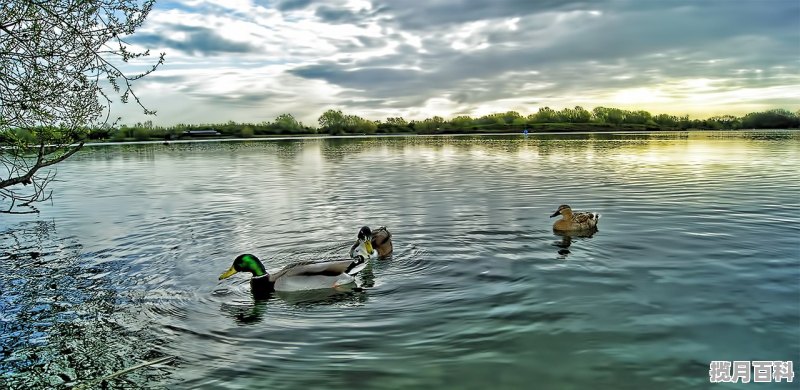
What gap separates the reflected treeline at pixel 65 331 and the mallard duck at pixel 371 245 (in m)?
4.55

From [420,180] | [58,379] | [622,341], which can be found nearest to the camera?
[58,379]

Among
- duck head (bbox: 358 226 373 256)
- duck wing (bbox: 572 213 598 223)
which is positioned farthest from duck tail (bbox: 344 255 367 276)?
Answer: duck wing (bbox: 572 213 598 223)

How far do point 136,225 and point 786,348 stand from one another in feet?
57.6

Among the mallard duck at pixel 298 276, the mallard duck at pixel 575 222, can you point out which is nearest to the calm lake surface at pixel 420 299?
the mallard duck at pixel 298 276

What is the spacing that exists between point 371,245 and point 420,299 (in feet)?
9.55

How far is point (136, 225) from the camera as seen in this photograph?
1853 cm

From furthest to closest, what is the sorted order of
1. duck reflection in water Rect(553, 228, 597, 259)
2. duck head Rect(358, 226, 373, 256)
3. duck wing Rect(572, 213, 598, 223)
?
duck wing Rect(572, 213, 598, 223), duck reflection in water Rect(553, 228, 597, 259), duck head Rect(358, 226, 373, 256)

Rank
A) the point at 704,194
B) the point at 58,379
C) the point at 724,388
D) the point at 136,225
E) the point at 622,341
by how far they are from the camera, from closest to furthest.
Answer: the point at 724,388 < the point at 58,379 < the point at 622,341 < the point at 136,225 < the point at 704,194

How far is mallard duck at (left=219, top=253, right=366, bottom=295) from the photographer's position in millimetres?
10688

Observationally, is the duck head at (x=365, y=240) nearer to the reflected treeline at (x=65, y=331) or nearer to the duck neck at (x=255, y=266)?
the duck neck at (x=255, y=266)

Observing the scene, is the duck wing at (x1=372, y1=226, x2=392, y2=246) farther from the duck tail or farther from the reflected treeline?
the reflected treeline

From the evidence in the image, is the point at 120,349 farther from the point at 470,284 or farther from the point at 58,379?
the point at 470,284

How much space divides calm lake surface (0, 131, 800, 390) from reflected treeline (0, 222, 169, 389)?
4cm

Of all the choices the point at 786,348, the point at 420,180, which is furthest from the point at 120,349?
the point at 420,180
